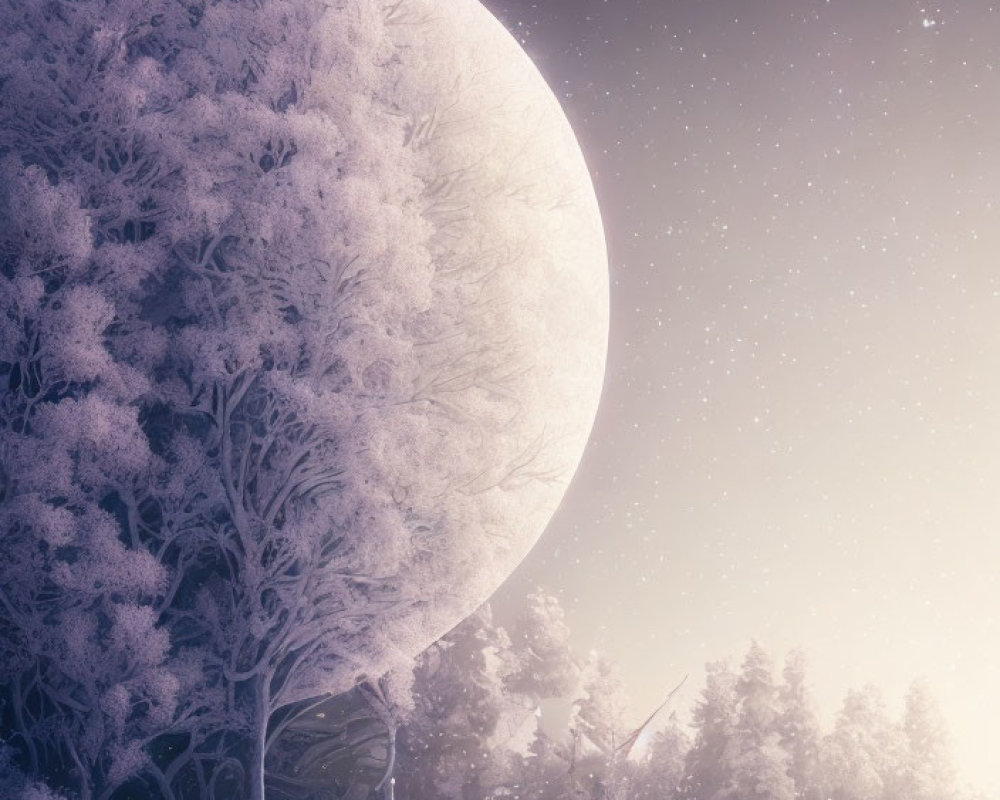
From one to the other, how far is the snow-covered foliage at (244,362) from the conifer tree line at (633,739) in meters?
6.46

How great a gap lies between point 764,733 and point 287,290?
14.2 metres

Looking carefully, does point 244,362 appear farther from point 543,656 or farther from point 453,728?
point 543,656

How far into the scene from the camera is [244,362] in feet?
21.0

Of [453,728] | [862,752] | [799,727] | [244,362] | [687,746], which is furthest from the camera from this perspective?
[687,746]

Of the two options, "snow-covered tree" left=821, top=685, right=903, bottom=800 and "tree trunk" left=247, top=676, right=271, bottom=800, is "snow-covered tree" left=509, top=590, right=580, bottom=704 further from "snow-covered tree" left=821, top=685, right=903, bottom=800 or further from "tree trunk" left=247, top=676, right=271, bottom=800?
"tree trunk" left=247, top=676, right=271, bottom=800

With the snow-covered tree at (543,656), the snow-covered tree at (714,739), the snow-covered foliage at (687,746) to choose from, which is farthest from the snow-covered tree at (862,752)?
Result: the snow-covered tree at (543,656)

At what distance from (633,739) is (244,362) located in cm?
1337

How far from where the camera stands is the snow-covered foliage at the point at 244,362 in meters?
5.86

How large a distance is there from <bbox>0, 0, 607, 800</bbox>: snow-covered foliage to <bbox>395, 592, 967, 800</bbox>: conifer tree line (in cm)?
646

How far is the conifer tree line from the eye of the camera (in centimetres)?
1275

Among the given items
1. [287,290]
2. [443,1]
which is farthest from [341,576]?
[443,1]

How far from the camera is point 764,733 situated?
14992 mm

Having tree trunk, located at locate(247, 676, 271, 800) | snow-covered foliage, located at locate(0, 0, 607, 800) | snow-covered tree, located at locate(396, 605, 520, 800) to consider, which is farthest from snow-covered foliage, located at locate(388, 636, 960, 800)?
snow-covered foliage, located at locate(0, 0, 607, 800)

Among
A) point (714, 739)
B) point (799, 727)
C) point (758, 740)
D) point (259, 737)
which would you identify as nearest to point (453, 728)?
point (714, 739)
